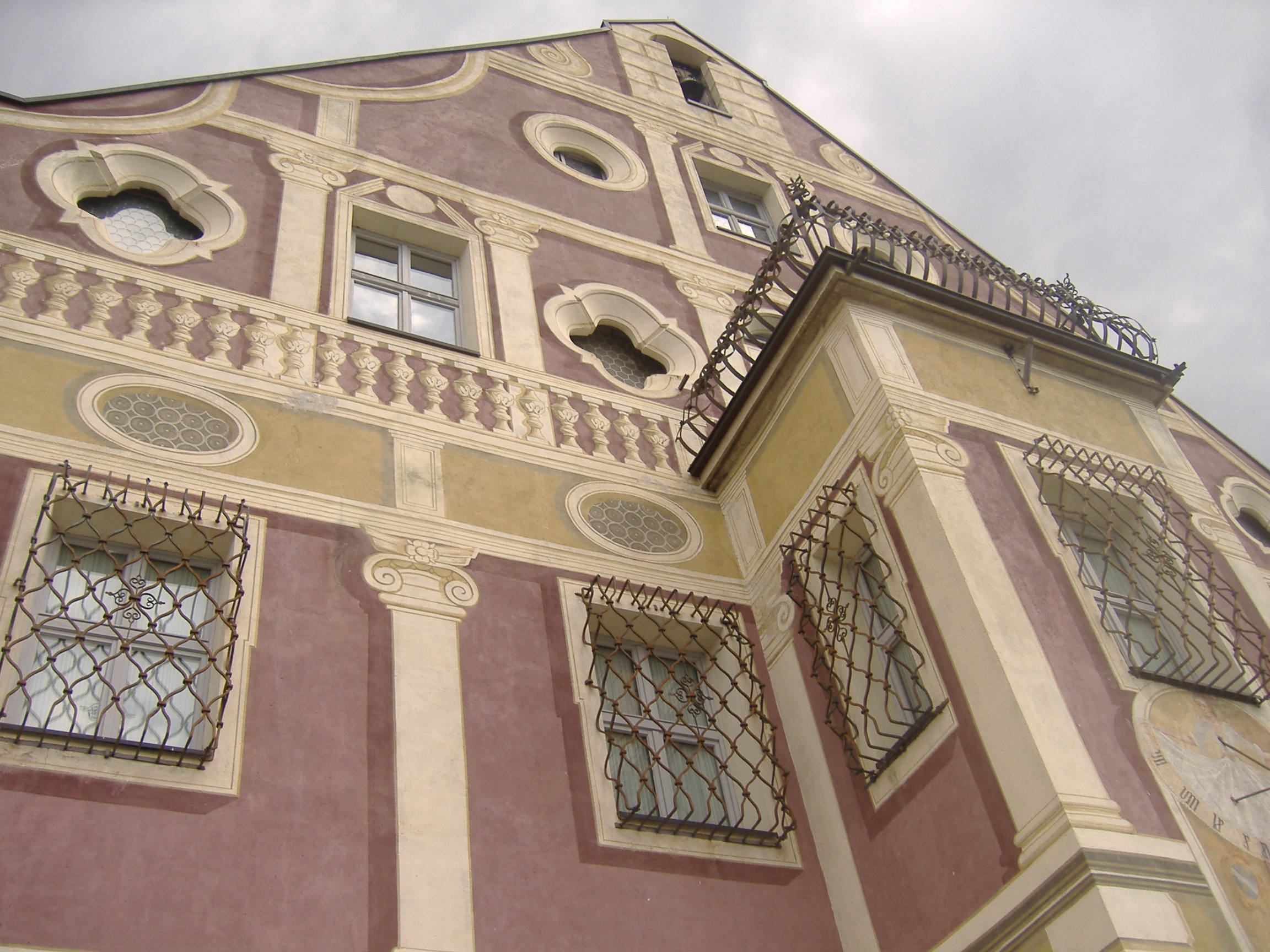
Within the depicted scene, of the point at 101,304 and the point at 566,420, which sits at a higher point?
the point at 101,304

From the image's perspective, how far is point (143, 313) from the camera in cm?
798

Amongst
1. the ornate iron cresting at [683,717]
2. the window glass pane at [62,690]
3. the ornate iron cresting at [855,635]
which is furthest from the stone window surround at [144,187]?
the ornate iron cresting at [855,635]

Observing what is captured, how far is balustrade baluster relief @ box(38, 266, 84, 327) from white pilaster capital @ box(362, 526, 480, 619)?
2.37 metres

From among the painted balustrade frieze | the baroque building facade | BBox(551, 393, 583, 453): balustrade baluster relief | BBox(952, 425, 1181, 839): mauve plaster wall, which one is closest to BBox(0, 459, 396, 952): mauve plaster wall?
the baroque building facade

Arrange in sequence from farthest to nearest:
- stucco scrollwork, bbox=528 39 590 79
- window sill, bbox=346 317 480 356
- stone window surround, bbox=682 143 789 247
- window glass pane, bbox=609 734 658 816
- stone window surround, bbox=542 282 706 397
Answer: stucco scrollwork, bbox=528 39 590 79 → stone window surround, bbox=682 143 789 247 → stone window surround, bbox=542 282 706 397 → window sill, bbox=346 317 480 356 → window glass pane, bbox=609 734 658 816

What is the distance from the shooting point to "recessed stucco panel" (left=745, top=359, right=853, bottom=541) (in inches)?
304

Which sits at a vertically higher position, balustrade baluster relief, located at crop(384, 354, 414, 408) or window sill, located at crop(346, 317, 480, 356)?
window sill, located at crop(346, 317, 480, 356)

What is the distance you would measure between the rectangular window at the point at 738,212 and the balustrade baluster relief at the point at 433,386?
16.4 feet

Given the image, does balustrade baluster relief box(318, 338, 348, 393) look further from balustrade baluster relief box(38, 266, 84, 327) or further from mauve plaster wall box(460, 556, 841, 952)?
mauve plaster wall box(460, 556, 841, 952)

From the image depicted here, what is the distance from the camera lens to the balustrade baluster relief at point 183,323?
25.8 feet

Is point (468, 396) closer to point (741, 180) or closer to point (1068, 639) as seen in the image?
point (1068, 639)

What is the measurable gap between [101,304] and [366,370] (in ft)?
5.56

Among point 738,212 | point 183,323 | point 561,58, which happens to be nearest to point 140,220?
point 183,323

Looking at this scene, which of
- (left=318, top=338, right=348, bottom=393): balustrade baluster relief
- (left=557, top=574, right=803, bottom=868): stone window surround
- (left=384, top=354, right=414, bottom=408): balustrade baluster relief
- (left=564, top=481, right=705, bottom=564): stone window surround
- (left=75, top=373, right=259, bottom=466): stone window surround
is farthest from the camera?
(left=384, top=354, right=414, bottom=408): balustrade baluster relief
